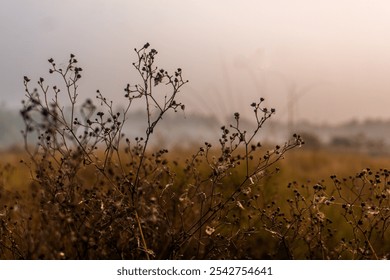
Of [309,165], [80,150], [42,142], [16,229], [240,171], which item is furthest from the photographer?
[309,165]

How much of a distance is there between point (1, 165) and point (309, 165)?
6.22 meters

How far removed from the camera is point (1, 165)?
508 cm

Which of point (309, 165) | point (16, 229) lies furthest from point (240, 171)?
point (309, 165)

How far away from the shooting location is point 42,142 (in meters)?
3.13

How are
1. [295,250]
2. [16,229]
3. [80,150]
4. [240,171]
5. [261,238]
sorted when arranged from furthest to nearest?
[240,171] < [261,238] < [295,250] < [16,229] < [80,150]

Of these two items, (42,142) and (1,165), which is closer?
(42,142)
